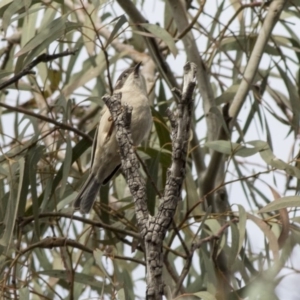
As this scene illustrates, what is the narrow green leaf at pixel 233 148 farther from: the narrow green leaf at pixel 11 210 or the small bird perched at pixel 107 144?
the narrow green leaf at pixel 11 210

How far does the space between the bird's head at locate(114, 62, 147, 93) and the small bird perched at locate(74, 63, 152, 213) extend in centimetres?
6

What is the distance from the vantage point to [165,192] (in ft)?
6.33

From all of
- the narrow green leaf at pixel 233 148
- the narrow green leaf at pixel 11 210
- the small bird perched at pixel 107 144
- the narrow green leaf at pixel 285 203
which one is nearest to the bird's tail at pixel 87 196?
the small bird perched at pixel 107 144

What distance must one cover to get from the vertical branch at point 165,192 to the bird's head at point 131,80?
1309 millimetres

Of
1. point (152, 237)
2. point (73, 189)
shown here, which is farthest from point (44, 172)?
point (152, 237)

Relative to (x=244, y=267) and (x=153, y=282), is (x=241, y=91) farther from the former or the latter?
(x=153, y=282)

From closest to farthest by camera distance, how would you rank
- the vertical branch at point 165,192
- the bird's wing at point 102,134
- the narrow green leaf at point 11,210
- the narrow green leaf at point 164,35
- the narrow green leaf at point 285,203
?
the vertical branch at point 165,192
the narrow green leaf at point 11,210
the narrow green leaf at point 285,203
the narrow green leaf at point 164,35
the bird's wing at point 102,134

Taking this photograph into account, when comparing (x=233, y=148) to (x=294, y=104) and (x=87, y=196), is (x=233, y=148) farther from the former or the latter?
(x=87, y=196)

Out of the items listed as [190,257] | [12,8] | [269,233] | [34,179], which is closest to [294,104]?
[269,233]

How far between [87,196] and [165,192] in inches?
46.6

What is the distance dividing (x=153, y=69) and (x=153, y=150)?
106 centimetres

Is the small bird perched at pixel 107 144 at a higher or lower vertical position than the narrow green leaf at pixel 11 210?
higher

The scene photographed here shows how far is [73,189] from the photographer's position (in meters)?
3.24

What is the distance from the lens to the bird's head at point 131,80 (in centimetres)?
337
